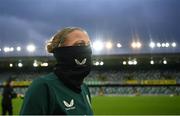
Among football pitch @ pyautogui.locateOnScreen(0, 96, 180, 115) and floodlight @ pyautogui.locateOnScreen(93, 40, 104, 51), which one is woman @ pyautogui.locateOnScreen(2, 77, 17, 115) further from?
floodlight @ pyautogui.locateOnScreen(93, 40, 104, 51)

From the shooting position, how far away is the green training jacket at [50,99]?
2.67 metres

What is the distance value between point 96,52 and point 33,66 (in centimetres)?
1141

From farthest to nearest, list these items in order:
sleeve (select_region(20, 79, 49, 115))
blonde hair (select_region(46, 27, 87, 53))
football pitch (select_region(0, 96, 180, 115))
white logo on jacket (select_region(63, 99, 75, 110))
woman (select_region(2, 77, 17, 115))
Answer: football pitch (select_region(0, 96, 180, 115)) → woman (select_region(2, 77, 17, 115)) → blonde hair (select_region(46, 27, 87, 53)) → white logo on jacket (select_region(63, 99, 75, 110)) → sleeve (select_region(20, 79, 49, 115))

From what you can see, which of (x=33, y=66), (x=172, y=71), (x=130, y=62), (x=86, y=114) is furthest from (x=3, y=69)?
(x=86, y=114)

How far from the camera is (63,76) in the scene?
2.89 meters

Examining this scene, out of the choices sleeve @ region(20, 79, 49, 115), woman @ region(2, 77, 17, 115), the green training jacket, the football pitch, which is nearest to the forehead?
the green training jacket

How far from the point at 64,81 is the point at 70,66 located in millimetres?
106

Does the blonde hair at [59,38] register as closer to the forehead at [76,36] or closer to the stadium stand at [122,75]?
the forehead at [76,36]

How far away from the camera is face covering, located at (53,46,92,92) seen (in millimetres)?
2877

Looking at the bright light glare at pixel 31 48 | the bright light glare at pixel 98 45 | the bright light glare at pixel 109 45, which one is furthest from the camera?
the bright light glare at pixel 31 48

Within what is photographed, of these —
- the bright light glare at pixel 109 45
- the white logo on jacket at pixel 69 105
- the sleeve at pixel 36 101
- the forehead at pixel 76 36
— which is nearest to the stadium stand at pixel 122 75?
the bright light glare at pixel 109 45

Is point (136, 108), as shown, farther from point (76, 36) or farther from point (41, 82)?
point (41, 82)

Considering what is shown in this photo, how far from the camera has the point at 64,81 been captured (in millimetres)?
2889

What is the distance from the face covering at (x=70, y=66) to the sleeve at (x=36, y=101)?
21 centimetres
